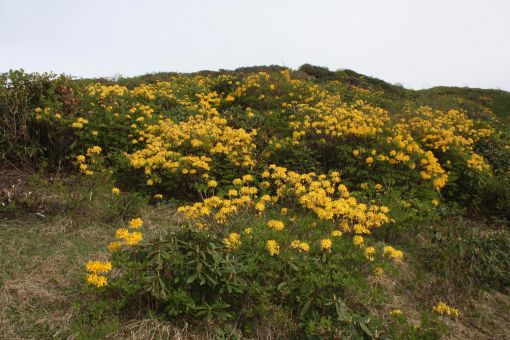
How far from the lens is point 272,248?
140 inches

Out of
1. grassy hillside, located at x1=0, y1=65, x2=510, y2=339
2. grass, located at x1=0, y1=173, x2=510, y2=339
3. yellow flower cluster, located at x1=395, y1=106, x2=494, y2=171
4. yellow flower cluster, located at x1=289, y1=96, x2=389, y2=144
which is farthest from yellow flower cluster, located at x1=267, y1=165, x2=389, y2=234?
yellow flower cluster, located at x1=395, y1=106, x2=494, y2=171

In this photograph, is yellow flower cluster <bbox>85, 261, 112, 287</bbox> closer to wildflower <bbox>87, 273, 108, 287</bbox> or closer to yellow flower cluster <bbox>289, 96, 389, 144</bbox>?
wildflower <bbox>87, 273, 108, 287</bbox>

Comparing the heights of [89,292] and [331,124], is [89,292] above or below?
below

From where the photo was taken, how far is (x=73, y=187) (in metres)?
5.08

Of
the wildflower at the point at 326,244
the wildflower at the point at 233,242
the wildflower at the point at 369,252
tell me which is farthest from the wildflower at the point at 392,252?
the wildflower at the point at 233,242

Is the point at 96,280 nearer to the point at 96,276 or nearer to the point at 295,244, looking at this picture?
the point at 96,276

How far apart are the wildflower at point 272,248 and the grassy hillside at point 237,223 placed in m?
0.02

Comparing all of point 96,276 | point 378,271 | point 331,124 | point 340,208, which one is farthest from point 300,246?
point 331,124

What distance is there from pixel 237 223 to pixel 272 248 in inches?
31.6

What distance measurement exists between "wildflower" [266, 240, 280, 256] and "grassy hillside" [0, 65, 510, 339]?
0.06 ft

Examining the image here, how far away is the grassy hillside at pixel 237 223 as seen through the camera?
10.1ft

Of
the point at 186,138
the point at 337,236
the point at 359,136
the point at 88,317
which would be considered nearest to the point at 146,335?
the point at 88,317

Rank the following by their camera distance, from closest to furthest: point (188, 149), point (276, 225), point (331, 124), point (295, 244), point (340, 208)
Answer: point (295, 244)
point (276, 225)
point (340, 208)
point (188, 149)
point (331, 124)

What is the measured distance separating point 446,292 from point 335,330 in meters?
1.68
